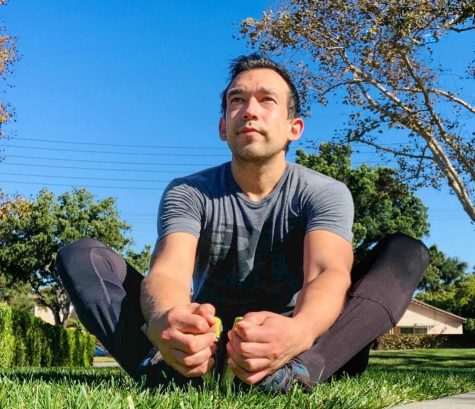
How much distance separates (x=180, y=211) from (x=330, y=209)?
604mm

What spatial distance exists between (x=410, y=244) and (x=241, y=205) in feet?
2.33

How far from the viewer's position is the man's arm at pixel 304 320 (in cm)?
170

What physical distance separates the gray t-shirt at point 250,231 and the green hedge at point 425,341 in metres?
44.4

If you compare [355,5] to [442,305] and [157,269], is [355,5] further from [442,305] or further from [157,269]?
[442,305]

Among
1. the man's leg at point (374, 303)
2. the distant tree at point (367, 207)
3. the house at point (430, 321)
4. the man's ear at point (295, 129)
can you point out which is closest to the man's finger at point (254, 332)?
the man's leg at point (374, 303)

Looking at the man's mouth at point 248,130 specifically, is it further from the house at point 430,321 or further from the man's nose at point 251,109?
the house at point 430,321

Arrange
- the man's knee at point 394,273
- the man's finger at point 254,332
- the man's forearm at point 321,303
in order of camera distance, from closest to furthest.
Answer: the man's finger at point 254,332 → the man's forearm at point 321,303 → the man's knee at point 394,273

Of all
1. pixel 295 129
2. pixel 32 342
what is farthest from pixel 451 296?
pixel 295 129

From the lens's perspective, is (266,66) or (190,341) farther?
(266,66)

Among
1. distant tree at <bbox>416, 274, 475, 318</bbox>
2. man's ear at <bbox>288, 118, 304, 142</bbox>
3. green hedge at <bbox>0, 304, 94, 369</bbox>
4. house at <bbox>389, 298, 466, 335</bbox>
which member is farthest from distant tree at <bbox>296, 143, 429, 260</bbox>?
man's ear at <bbox>288, 118, 304, 142</bbox>

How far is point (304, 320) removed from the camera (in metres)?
1.97

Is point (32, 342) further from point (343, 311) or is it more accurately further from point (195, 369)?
point (195, 369)

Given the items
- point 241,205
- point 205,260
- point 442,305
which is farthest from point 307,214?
point 442,305

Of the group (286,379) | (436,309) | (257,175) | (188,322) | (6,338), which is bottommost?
(436,309)
